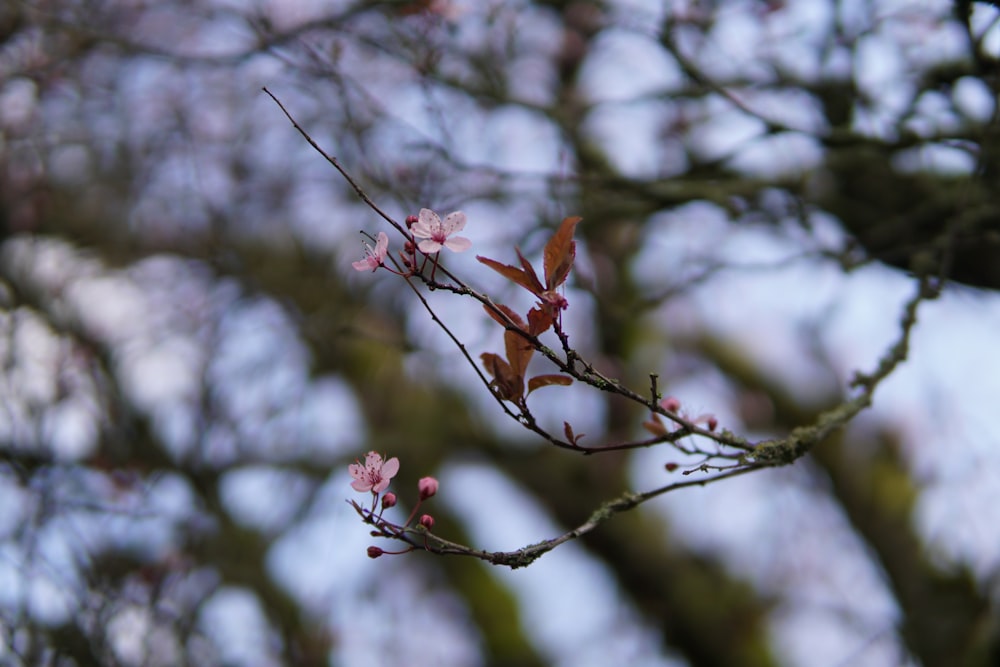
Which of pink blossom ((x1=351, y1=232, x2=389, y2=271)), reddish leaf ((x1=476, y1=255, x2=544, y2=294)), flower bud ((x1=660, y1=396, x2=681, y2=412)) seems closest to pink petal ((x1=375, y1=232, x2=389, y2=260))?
pink blossom ((x1=351, y1=232, x2=389, y2=271))

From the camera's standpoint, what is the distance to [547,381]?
3.69ft

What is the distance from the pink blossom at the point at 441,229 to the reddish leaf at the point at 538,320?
6.1 inches

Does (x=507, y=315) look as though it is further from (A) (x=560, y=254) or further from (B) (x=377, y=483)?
(B) (x=377, y=483)

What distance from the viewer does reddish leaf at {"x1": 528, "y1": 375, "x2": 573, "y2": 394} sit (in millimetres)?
1097

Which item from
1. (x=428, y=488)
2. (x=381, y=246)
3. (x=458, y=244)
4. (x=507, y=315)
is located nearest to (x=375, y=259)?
(x=381, y=246)

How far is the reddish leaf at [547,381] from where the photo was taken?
1.10m

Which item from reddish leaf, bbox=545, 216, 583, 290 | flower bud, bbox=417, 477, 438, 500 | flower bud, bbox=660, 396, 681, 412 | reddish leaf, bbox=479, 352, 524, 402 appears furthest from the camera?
flower bud, bbox=660, 396, 681, 412

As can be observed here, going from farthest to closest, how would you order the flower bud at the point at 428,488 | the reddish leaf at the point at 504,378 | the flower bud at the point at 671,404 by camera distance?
the flower bud at the point at 671,404
the flower bud at the point at 428,488
the reddish leaf at the point at 504,378

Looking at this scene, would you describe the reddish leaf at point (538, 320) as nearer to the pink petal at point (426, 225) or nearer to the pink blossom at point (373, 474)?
the pink petal at point (426, 225)

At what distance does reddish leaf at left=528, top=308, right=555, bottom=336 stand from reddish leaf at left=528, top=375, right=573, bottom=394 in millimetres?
67

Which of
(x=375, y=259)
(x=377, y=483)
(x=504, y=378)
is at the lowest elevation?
(x=377, y=483)

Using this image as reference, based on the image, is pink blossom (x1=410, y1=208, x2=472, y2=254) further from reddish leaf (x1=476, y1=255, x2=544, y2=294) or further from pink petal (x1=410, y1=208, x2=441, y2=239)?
reddish leaf (x1=476, y1=255, x2=544, y2=294)

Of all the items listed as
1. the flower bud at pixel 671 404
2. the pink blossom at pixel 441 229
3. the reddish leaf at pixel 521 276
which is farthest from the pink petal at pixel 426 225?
the flower bud at pixel 671 404

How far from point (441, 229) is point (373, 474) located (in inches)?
15.4
